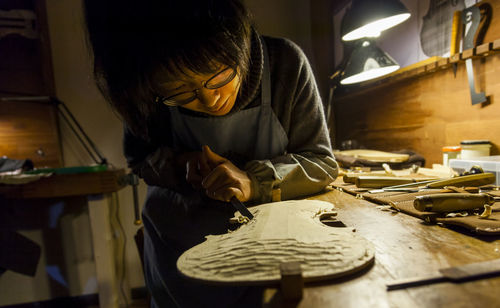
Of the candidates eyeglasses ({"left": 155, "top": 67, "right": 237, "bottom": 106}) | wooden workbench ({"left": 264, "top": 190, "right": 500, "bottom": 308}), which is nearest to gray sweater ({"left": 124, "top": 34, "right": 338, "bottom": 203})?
eyeglasses ({"left": 155, "top": 67, "right": 237, "bottom": 106})

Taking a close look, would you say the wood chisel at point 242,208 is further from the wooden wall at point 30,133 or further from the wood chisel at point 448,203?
the wooden wall at point 30,133

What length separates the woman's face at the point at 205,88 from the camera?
0.64m

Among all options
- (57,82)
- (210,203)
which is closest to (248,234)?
(210,203)

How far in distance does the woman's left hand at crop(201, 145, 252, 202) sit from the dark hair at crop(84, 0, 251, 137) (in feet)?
0.88

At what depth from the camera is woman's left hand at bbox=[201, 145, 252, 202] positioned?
0.65 m

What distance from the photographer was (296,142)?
879 millimetres

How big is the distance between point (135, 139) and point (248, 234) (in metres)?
0.78

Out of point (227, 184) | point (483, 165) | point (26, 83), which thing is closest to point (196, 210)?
point (227, 184)

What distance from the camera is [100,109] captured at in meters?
2.10

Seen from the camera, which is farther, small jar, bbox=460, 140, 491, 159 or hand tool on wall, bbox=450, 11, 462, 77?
hand tool on wall, bbox=450, 11, 462, 77

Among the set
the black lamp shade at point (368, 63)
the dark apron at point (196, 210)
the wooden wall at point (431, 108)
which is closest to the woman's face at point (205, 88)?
the dark apron at point (196, 210)

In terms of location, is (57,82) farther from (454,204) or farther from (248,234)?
(454,204)

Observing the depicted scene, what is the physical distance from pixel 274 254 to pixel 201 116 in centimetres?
69

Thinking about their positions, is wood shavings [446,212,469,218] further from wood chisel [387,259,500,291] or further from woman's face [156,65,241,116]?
woman's face [156,65,241,116]
